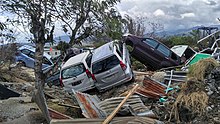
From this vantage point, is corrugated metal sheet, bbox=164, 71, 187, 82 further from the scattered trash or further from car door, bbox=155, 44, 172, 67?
the scattered trash

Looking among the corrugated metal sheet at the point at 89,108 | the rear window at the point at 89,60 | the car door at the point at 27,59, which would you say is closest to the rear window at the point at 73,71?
the rear window at the point at 89,60

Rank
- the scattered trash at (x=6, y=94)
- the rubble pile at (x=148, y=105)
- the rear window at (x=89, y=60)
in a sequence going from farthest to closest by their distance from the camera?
the rear window at (x=89, y=60) < the scattered trash at (x=6, y=94) < the rubble pile at (x=148, y=105)

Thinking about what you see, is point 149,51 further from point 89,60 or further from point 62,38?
point 62,38

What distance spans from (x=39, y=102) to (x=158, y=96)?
12.8 ft

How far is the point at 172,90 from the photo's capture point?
31.1 ft

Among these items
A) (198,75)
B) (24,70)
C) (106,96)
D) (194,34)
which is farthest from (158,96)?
(194,34)

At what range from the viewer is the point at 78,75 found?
1198cm

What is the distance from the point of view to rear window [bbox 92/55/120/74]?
1129 centimetres

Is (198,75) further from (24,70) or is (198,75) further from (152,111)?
(24,70)

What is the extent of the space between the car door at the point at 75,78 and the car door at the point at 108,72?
0.52m

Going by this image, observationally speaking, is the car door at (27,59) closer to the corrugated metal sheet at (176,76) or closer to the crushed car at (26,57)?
the crushed car at (26,57)

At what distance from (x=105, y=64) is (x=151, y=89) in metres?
2.25

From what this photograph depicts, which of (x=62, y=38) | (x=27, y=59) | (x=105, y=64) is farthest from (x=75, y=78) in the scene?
(x=27, y=59)

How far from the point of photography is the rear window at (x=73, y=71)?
1195 cm
